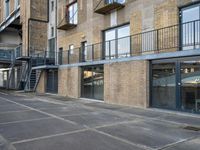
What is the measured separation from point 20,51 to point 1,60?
2.77m

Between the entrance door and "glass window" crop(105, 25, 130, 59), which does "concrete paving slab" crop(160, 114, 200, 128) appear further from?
the entrance door

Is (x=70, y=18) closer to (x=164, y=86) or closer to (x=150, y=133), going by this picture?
(x=164, y=86)

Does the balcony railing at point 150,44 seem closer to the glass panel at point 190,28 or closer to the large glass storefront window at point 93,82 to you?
the glass panel at point 190,28

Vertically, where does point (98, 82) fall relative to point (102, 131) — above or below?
above

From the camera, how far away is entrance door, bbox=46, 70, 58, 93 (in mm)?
20922

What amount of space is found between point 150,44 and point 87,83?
5.67 meters

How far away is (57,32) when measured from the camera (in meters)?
23.3

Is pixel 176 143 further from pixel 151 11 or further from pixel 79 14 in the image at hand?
pixel 79 14

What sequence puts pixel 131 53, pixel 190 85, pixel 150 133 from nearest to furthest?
pixel 150 133, pixel 190 85, pixel 131 53

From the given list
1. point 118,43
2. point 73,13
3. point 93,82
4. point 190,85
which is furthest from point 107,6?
point 190,85

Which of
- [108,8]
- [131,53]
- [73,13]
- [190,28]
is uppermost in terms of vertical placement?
[73,13]

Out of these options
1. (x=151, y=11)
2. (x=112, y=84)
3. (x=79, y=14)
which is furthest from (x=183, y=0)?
(x=79, y=14)

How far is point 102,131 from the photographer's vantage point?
7.36 m

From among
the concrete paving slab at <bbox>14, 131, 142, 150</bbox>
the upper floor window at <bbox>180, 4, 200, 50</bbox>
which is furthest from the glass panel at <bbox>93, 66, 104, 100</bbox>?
the concrete paving slab at <bbox>14, 131, 142, 150</bbox>
